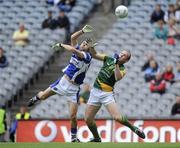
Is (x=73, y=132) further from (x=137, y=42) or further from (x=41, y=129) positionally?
(x=137, y=42)

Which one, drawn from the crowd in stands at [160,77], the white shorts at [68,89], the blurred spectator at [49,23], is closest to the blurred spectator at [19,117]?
the crowd in stands at [160,77]

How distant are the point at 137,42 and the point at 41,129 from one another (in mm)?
5593

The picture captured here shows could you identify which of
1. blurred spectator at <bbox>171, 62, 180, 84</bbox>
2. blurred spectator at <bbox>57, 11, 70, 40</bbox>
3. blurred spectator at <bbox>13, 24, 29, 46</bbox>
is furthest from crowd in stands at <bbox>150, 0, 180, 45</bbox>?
blurred spectator at <bbox>13, 24, 29, 46</bbox>

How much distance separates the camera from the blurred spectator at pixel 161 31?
28500mm

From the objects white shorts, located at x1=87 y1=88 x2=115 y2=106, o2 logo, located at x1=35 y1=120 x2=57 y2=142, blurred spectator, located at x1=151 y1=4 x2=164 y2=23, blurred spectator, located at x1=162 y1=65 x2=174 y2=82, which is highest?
blurred spectator, located at x1=151 y1=4 x2=164 y2=23

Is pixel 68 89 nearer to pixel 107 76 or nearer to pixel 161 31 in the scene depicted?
pixel 107 76

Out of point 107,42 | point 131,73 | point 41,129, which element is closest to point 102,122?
point 41,129

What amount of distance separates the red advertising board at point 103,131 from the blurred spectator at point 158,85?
2.44 meters

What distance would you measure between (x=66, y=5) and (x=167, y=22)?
182 inches

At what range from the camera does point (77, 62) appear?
20359 mm

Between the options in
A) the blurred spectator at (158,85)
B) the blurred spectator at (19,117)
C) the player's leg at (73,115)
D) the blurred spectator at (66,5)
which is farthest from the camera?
the blurred spectator at (66,5)

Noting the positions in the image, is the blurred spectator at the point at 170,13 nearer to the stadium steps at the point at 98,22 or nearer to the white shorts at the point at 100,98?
the stadium steps at the point at 98,22

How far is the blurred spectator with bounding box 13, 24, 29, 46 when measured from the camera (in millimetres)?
30953

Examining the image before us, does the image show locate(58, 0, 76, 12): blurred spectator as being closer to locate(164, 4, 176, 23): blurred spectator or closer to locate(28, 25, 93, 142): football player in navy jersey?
locate(164, 4, 176, 23): blurred spectator
